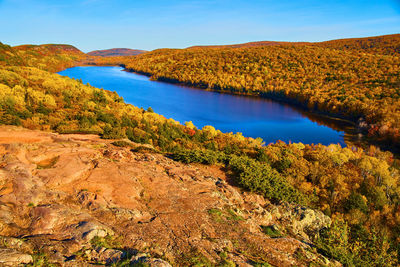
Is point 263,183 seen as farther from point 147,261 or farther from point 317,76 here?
point 317,76

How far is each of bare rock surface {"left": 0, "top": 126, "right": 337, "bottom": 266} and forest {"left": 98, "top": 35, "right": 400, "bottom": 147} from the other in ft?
198

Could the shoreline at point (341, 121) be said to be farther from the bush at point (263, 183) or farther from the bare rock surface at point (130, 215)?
the bare rock surface at point (130, 215)

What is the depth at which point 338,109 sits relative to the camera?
7875 centimetres

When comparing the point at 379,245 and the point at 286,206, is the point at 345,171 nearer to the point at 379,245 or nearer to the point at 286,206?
the point at 379,245

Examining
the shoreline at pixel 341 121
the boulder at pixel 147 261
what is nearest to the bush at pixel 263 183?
the boulder at pixel 147 261

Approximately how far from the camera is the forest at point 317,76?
2835 inches

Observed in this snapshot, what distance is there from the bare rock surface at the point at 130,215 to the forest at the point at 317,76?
60.4 metres

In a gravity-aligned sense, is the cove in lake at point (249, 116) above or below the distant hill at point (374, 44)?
below

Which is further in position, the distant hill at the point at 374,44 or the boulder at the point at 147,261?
the distant hill at the point at 374,44

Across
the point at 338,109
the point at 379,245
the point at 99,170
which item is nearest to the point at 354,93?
the point at 338,109

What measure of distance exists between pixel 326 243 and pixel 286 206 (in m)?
3.07

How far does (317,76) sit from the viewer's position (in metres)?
112

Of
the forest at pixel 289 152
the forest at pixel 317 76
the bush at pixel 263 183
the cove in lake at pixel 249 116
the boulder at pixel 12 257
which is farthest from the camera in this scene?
the forest at pixel 317 76

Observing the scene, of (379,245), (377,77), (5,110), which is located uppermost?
(377,77)
